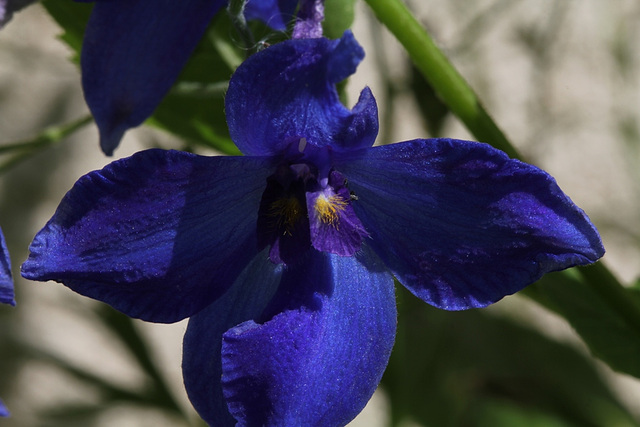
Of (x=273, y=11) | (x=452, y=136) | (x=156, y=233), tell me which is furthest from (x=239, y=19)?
(x=452, y=136)

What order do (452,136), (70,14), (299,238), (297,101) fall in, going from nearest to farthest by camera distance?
1. (297,101)
2. (299,238)
3. (70,14)
4. (452,136)

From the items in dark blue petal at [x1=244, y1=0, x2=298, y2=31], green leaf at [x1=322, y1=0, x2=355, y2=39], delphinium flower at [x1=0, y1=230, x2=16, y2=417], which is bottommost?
delphinium flower at [x1=0, y1=230, x2=16, y2=417]

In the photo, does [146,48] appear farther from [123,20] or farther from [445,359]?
[445,359]

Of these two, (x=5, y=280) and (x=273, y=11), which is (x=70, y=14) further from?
(x=5, y=280)

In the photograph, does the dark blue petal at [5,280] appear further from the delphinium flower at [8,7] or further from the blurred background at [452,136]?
the blurred background at [452,136]

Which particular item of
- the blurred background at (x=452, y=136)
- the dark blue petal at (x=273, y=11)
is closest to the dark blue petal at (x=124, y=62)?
the dark blue petal at (x=273, y=11)

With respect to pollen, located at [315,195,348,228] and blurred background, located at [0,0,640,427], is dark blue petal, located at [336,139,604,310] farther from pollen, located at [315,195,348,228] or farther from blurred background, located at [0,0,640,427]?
blurred background, located at [0,0,640,427]

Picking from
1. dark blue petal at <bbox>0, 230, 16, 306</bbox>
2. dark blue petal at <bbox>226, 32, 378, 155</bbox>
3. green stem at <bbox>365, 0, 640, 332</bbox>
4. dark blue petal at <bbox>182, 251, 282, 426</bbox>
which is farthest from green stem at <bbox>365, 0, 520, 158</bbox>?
dark blue petal at <bbox>0, 230, 16, 306</bbox>
